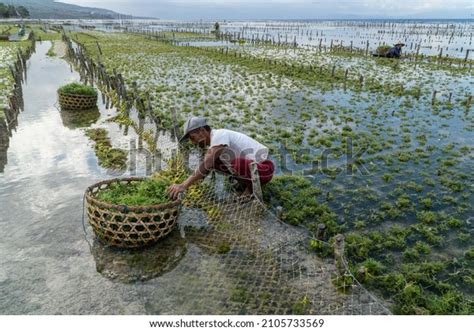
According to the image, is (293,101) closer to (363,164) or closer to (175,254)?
(363,164)

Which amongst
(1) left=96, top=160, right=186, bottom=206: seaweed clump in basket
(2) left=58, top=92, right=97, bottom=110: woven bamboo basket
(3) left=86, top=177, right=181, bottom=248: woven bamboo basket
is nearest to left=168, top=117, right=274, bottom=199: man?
(1) left=96, top=160, right=186, bottom=206: seaweed clump in basket

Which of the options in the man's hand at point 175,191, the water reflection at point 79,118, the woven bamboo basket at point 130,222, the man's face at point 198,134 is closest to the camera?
the woven bamboo basket at point 130,222

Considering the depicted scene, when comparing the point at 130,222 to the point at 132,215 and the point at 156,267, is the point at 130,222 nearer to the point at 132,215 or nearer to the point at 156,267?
the point at 132,215

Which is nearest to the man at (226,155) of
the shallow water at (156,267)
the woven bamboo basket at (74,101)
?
the shallow water at (156,267)

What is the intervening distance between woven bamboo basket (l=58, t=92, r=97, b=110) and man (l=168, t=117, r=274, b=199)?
8.91 m

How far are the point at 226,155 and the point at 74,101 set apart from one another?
952 cm

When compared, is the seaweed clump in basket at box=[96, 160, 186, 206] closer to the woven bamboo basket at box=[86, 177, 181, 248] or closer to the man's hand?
the man's hand

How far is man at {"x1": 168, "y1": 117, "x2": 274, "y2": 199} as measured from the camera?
593cm

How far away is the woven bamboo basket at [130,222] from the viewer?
209 inches

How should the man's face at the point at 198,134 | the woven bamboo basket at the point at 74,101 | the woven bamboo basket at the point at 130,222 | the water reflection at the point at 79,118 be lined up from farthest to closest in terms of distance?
the woven bamboo basket at the point at 74,101 < the water reflection at the point at 79,118 < the man's face at the point at 198,134 < the woven bamboo basket at the point at 130,222

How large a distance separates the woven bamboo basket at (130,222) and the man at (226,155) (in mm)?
461

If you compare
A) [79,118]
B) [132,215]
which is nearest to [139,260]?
[132,215]

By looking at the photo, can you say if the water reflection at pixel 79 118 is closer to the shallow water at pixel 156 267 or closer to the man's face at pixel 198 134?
the shallow water at pixel 156 267

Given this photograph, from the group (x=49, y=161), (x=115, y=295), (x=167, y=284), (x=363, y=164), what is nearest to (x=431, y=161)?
(x=363, y=164)
